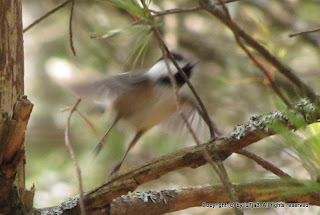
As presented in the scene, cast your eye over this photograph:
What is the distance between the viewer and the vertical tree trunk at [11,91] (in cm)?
77

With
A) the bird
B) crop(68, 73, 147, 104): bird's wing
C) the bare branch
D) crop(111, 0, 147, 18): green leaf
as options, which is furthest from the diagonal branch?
the bird

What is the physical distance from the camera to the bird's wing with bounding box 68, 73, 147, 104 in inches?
48.1

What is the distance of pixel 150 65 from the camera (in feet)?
6.07

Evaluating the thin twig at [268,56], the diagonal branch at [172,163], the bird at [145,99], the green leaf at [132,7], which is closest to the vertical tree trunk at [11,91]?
the diagonal branch at [172,163]

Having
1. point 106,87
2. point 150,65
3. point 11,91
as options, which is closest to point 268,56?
point 11,91

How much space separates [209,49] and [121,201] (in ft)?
3.86

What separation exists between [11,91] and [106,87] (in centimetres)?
48

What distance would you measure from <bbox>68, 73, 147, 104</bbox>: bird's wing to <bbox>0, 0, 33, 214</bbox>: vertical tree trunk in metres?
0.29

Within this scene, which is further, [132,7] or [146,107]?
[146,107]

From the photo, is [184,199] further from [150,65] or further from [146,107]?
[150,65]

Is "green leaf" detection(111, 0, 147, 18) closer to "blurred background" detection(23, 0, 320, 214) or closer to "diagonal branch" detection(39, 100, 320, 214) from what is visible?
"diagonal branch" detection(39, 100, 320, 214)

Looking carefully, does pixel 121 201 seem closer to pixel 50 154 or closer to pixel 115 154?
pixel 115 154

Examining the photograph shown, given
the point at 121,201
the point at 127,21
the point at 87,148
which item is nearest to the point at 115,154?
the point at 87,148

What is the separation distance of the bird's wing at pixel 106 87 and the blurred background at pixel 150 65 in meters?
0.28
